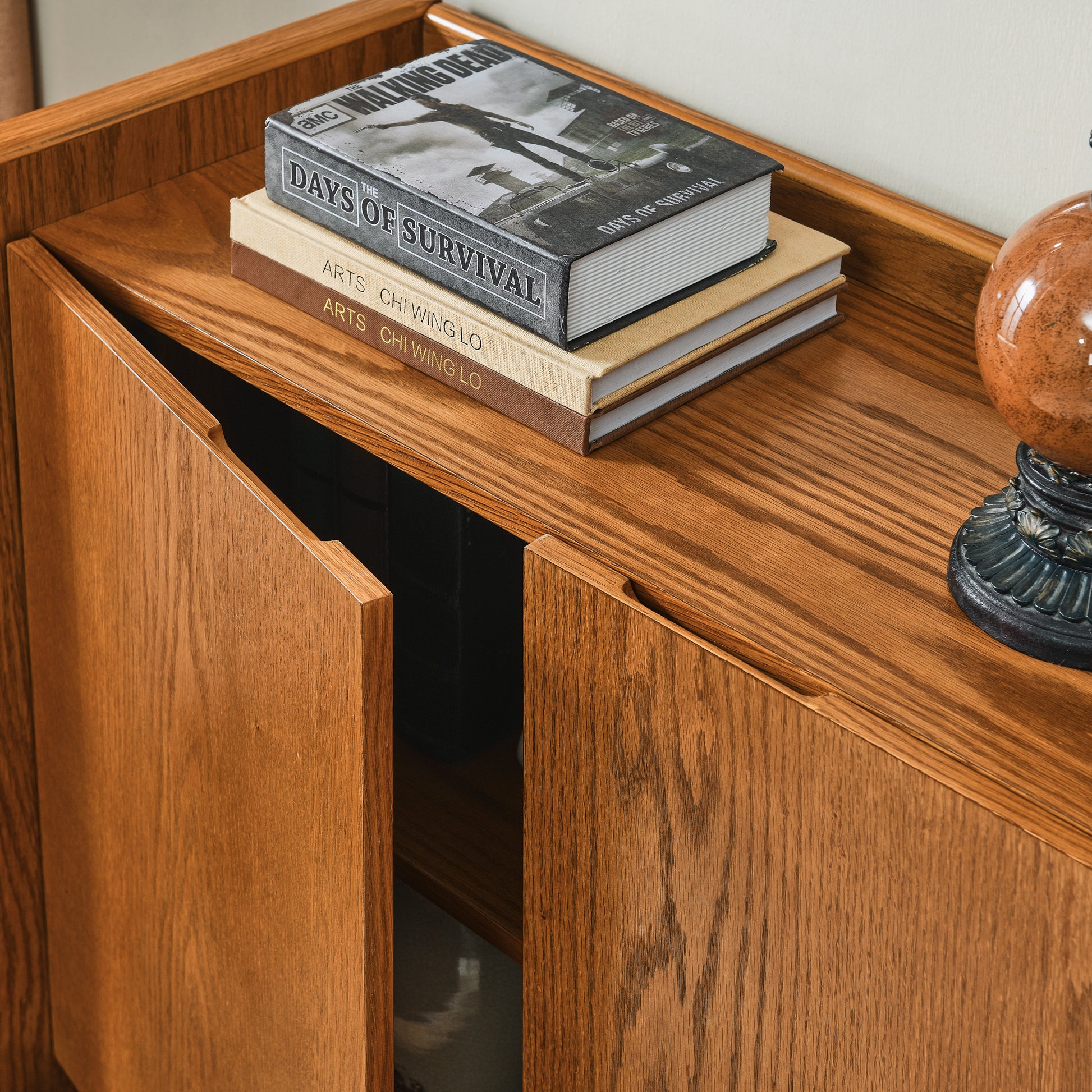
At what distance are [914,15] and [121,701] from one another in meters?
0.55

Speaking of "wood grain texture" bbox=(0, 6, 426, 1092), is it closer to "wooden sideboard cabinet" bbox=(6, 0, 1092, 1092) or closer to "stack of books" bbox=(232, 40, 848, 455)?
"wooden sideboard cabinet" bbox=(6, 0, 1092, 1092)

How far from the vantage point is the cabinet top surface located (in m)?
0.55

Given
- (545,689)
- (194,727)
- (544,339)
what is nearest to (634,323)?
(544,339)

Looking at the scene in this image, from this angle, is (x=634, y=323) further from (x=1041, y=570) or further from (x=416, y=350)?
(x=1041, y=570)

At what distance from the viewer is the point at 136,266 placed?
777 millimetres

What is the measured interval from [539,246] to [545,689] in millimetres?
190

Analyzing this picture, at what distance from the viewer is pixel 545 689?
62cm

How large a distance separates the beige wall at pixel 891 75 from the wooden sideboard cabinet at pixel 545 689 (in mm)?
25

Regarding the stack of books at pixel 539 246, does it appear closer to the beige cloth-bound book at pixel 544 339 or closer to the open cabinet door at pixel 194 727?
the beige cloth-bound book at pixel 544 339

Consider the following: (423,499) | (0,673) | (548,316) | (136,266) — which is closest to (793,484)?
(548,316)

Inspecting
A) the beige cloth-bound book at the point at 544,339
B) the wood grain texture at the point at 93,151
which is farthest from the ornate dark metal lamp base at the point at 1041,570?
the wood grain texture at the point at 93,151

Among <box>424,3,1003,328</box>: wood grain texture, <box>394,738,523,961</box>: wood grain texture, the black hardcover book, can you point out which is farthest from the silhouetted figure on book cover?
<box>394,738,523,961</box>: wood grain texture

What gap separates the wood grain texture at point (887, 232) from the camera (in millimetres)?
748

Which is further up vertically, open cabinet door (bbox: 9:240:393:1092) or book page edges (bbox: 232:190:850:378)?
book page edges (bbox: 232:190:850:378)
